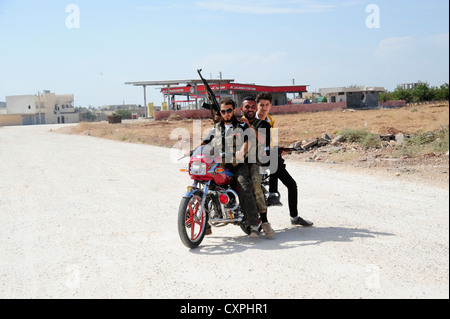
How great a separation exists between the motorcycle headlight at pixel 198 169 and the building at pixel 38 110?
92.7 m

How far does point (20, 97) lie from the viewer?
96438mm

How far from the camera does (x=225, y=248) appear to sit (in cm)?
553

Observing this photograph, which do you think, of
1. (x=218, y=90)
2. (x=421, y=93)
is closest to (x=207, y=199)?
(x=218, y=90)

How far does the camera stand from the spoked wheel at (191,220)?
5.26 m

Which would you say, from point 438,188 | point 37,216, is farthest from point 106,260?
point 438,188

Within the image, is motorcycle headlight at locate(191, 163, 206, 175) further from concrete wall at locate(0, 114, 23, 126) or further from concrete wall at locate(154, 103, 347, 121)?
concrete wall at locate(0, 114, 23, 126)

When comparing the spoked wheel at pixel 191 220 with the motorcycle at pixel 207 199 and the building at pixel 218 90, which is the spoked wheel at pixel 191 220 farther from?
the building at pixel 218 90

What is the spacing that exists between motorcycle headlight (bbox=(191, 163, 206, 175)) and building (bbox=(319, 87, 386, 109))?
62.4 m

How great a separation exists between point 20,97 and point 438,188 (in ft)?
329

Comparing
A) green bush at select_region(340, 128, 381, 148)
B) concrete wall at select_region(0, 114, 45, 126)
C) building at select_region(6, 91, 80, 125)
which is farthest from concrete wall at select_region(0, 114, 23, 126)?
green bush at select_region(340, 128, 381, 148)
